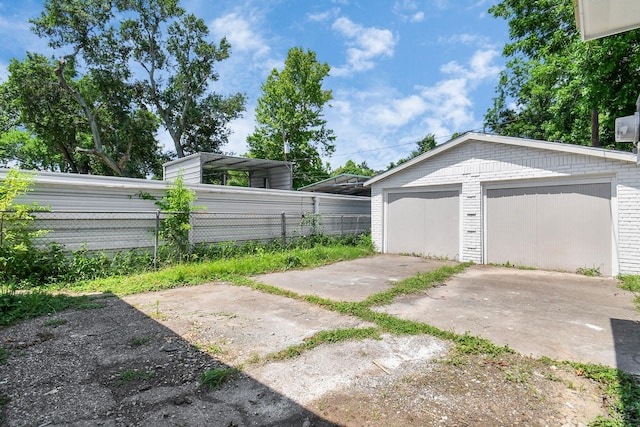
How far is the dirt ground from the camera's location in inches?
74.4

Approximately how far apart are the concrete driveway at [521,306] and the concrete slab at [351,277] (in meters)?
0.02

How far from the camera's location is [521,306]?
4.22 m

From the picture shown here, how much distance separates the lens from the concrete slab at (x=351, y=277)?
506 cm

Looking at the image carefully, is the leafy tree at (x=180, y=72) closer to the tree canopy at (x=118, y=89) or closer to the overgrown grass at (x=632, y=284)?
the tree canopy at (x=118, y=89)

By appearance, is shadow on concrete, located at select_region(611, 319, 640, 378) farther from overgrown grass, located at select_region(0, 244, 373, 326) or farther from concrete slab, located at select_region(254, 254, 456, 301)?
overgrown grass, located at select_region(0, 244, 373, 326)

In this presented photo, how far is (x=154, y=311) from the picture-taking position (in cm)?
399

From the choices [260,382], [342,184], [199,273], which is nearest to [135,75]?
[342,184]

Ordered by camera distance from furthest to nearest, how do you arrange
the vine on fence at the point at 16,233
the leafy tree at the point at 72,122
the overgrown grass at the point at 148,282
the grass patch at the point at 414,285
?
the leafy tree at the point at 72,122 < the vine on fence at the point at 16,233 < the grass patch at the point at 414,285 < the overgrown grass at the point at 148,282

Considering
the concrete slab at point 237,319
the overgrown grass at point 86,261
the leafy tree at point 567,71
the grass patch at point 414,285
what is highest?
the leafy tree at point 567,71

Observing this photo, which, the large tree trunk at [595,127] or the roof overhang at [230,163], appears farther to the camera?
the large tree trunk at [595,127]

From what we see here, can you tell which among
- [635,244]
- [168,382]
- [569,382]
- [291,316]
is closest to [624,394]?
[569,382]

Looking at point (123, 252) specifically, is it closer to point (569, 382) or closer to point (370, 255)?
point (370, 255)

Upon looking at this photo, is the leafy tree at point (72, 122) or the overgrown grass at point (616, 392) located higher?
the leafy tree at point (72, 122)

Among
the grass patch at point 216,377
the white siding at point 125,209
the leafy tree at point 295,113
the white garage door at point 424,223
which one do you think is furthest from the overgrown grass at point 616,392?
the leafy tree at point 295,113
